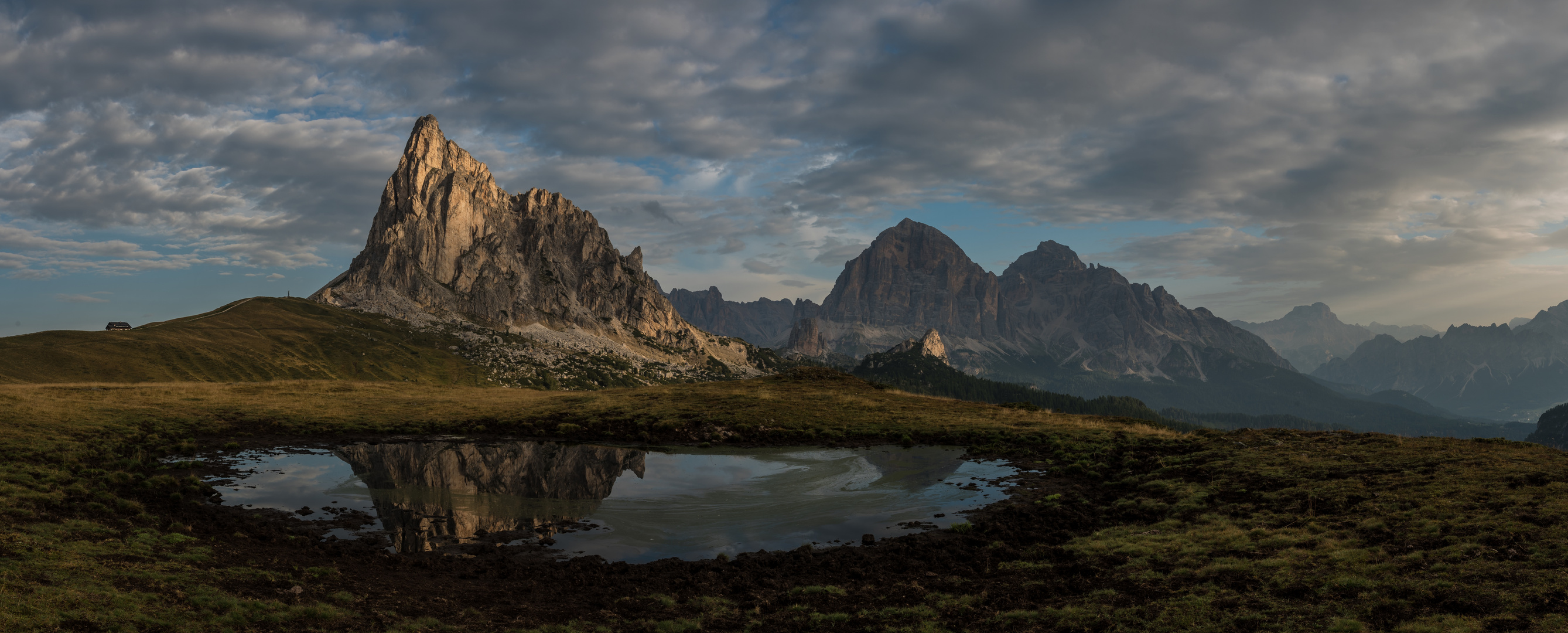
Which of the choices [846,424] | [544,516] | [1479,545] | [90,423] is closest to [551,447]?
[544,516]

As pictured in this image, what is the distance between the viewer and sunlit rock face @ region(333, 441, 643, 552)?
32.5 meters

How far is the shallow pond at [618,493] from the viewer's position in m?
31.8

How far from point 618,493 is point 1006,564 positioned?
2331cm

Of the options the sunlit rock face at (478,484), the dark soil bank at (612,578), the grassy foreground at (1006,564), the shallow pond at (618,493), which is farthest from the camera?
the sunlit rock face at (478,484)

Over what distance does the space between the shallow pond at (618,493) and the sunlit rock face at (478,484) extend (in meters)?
0.13

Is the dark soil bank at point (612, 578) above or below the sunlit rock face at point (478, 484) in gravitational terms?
below

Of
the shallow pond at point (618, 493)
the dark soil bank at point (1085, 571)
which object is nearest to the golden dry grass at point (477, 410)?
the shallow pond at point (618, 493)

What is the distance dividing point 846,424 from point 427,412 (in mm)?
41959

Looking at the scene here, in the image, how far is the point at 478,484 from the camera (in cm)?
4094

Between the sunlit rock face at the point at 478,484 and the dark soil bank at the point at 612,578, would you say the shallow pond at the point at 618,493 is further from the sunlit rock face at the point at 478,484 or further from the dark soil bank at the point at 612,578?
the dark soil bank at the point at 612,578

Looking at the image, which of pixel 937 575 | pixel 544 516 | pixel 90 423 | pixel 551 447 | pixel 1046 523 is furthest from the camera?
pixel 551 447

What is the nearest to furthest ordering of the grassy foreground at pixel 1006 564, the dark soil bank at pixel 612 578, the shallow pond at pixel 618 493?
the grassy foreground at pixel 1006 564
the dark soil bank at pixel 612 578
the shallow pond at pixel 618 493

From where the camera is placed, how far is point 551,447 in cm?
5469

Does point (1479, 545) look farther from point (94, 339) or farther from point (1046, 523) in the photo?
point (94, 339)
